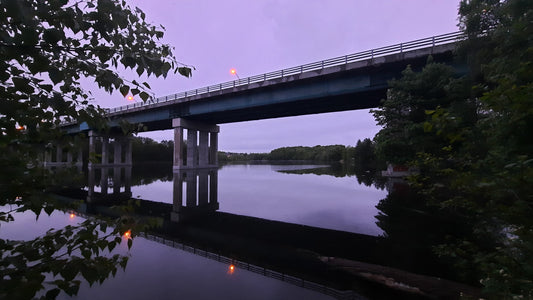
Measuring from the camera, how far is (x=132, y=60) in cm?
187

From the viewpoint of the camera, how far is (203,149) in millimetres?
46719

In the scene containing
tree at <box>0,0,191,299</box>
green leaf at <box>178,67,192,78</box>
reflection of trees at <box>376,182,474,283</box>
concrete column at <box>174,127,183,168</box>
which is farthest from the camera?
concrete column at <box>174,127,183,168</box>

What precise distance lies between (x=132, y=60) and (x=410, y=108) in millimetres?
19244

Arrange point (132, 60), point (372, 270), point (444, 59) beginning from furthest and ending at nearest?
1. point (444, 59)
2. point (372, 270)
3. point (132, 60)

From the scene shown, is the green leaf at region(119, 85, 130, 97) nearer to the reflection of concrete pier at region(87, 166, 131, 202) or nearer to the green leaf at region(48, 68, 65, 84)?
the green leaf at region(48, 68, 65, 84)

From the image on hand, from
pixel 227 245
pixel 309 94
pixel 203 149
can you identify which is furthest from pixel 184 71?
pixel 203 149

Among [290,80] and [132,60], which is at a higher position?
[290,80]

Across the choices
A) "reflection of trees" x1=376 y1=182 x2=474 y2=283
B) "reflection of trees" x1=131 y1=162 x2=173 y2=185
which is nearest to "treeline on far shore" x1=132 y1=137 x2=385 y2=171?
"reflection of trees" x1=131 y1=162 x2=173 y2=185

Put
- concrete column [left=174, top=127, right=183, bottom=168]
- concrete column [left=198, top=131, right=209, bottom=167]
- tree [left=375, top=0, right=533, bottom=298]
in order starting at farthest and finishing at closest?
concrete column [left=198, top=131, right=209, bottom=167] → concrete column [left=174, top=127, right=183, bottom=168] → tree [left=375, top=0, right=533, bottom=298]

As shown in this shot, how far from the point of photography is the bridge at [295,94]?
21516mm

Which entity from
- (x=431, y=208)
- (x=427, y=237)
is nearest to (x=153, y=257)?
(x=427, y=237)

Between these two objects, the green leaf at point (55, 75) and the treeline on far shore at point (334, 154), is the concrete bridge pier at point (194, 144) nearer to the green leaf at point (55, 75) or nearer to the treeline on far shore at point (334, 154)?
the treeline on far shore at point (334, 154)

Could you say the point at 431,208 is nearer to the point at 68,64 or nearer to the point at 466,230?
the point at 466,230

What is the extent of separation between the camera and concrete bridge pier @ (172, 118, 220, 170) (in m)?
42.1
